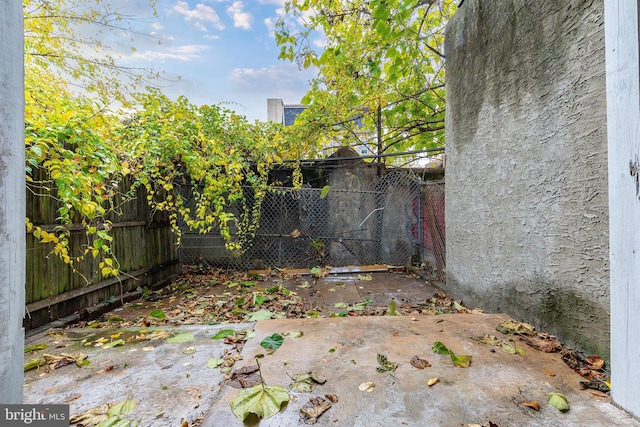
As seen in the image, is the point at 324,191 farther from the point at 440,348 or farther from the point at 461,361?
the point at 461,361

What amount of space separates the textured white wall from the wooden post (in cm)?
214

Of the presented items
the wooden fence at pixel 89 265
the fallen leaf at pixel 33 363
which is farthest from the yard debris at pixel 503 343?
the wooden fence at pixel 89 265

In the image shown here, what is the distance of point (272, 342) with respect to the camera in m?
1.89

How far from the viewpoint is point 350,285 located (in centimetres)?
457

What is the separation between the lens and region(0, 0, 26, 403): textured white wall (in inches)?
30.5

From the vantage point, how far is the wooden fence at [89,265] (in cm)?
269

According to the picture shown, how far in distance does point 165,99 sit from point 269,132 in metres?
1.82

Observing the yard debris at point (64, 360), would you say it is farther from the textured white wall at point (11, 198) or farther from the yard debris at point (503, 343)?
the yard debris at point (503, 343)

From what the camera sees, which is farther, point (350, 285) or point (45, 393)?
point (350, 285)

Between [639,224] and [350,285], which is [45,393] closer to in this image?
[639,224]

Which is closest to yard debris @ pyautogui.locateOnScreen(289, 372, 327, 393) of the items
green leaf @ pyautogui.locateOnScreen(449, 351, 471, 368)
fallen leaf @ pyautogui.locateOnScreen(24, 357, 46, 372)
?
green leaf @ pyautogui.locateOnScreen(449, 351, 471, 368)

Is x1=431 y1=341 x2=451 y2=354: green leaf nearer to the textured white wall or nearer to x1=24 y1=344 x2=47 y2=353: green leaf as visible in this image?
the textured white wall

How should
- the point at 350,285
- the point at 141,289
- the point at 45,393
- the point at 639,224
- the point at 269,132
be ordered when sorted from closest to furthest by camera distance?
the point at 639,224 → the point at 45,393 → the point at 141,289 → the point at 350,285 → the point at 269,132

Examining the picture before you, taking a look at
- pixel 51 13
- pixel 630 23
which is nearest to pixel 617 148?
A: pixel 630 23
